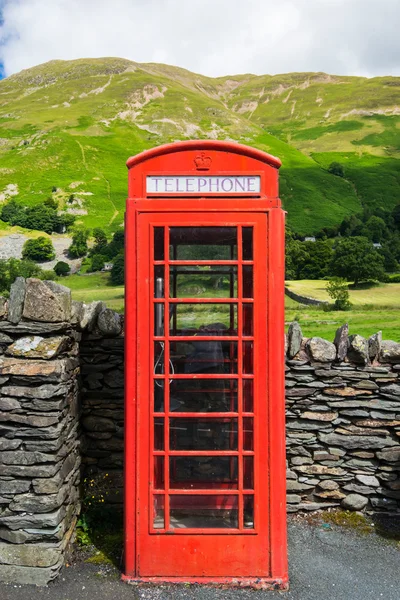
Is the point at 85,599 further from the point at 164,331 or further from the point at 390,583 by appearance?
the point at 390,583

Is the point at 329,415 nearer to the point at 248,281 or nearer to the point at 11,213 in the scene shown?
the point at 248,281

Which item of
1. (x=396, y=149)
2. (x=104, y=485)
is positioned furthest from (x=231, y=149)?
Answer: (x=396, y=149)

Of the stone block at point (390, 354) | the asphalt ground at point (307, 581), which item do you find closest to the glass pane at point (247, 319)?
the stone block at point (390, 354)

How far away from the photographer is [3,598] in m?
3.16

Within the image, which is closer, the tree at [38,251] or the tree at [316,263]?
the tree at [316,263]

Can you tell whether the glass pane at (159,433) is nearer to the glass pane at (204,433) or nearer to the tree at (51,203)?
the glass pane at (204,433)

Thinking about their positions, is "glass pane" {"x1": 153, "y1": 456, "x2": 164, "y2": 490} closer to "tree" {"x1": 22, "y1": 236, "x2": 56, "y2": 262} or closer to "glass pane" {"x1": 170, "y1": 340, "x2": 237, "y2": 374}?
"glass pane" {"x1": 170, "y1": 340, "x2": 237, "y2": 374}

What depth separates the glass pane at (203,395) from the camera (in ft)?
10.9

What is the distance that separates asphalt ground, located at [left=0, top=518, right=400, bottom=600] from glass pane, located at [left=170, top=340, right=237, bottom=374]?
1.41 m

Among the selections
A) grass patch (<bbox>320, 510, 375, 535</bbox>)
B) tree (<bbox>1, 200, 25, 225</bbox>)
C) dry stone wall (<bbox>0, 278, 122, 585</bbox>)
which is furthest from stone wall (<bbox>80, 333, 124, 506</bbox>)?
tree (<bbox>1, 200, 25, 225</bbox>)

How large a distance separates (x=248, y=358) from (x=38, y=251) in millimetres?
74760

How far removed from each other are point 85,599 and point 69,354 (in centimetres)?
162

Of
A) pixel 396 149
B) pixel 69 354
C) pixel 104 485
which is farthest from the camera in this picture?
pixel 396 149

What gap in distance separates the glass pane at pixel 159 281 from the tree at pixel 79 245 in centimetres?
7196
